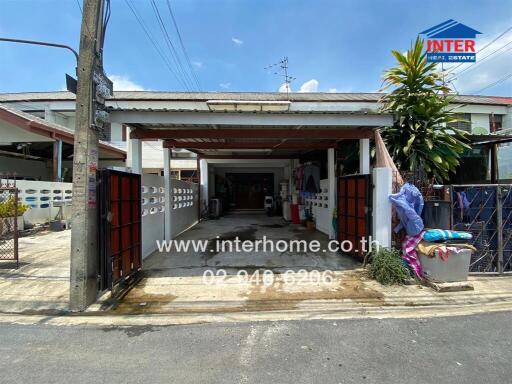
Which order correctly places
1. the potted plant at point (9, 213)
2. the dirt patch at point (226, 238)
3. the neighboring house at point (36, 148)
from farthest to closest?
the neighboring house at point (36, 148), the dirt patch at point (226, 238), the potted plant at point (9, 213)

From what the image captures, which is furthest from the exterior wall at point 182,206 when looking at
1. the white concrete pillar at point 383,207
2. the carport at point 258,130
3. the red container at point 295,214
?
the white concrete pillar at point 383,207

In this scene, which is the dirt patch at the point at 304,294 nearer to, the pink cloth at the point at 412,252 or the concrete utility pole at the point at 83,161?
the pink cloth at the point at 412,252

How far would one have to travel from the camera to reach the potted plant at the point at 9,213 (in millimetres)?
7825

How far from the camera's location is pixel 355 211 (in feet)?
23.4

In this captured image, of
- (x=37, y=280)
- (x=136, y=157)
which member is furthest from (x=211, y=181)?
(x=37, y=280)

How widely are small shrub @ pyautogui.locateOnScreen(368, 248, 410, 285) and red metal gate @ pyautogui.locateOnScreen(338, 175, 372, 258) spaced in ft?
2.26

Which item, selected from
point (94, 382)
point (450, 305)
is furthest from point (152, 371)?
point (450, 305)

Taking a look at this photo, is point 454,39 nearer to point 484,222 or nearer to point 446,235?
point 484,222

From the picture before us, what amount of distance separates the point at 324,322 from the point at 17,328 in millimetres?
3791

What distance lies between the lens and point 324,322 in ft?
13.4

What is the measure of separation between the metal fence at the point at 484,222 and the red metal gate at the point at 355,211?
5.04 ft

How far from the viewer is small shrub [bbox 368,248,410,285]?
18.3 ft

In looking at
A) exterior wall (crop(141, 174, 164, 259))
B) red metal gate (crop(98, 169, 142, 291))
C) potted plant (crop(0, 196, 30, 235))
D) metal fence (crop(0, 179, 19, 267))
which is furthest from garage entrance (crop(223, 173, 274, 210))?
red metal gate (crop(98, 169, 142, 291))

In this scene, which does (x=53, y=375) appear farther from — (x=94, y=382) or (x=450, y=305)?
(x=450, y=305)
